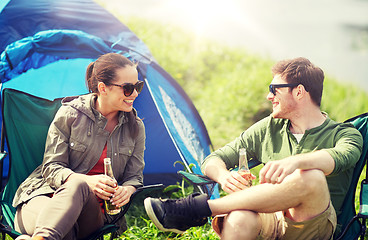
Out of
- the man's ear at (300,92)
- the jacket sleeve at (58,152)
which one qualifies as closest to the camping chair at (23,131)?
the jacket sleeve at (58,152)

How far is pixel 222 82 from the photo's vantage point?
6453 millimetres

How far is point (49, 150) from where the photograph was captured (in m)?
2.62

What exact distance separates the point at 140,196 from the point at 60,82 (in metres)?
1.13

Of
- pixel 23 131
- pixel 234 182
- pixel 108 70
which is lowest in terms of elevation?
pixel 23 131

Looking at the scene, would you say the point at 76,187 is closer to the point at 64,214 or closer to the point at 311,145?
the point at 64,214

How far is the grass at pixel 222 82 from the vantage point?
5.68 metres

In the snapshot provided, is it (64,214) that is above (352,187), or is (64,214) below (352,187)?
below

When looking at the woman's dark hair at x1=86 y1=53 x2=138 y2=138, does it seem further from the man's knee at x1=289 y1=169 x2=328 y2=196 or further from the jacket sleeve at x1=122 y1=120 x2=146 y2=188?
the man's knee at x1=289 y1=169 x2=328 y2=196

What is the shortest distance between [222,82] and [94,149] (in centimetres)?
396

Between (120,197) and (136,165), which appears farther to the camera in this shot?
(136,165)

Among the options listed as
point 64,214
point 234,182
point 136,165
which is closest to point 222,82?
point 136,165

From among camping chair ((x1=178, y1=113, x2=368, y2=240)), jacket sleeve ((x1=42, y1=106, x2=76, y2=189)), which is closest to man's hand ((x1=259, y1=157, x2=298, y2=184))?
camping chair ((x1=178, y1=113, x2=368, y2=240))

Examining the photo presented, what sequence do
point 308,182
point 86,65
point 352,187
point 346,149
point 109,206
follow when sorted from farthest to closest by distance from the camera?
point 86,65 < point 352,187 < point 109,206 < point 346,149 < point 308,182

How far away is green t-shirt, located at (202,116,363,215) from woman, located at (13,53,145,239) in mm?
571
